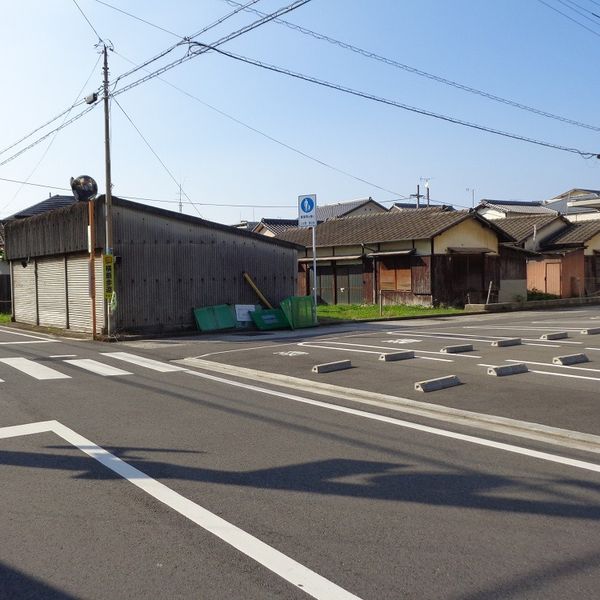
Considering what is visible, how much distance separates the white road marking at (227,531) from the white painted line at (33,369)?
540 cm

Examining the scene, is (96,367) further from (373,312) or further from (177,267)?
(373,312)

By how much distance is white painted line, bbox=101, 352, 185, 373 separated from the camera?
13656 mm

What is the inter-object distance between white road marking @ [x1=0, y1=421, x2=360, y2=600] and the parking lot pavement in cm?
460

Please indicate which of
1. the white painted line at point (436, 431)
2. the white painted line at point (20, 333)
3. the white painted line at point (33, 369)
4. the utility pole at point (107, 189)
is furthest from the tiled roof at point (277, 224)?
the white painted line at point (436, 431)

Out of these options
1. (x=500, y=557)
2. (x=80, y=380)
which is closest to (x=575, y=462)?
(x=500, y=557)

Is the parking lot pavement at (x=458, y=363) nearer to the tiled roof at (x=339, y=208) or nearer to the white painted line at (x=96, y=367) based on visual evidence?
the white painted line at (x=96, y=367)

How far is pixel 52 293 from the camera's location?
84.2ft

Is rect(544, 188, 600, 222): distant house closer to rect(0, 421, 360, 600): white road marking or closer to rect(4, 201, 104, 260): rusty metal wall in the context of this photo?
rect(4, 201, 104, 260): rusty metal wall

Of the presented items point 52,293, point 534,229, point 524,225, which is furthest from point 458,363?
point 524,225

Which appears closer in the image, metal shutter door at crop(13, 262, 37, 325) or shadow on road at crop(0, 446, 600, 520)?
shadow on road at crop(0, 446, 600, 520)

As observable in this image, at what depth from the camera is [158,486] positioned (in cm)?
570

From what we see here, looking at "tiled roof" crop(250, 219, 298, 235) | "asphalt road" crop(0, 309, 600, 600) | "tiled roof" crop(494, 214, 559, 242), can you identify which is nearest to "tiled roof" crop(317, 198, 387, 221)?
"tiled roof" crop(250, 219, 298, 235)

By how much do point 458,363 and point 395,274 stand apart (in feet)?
69.0

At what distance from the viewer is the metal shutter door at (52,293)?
24.8 m
